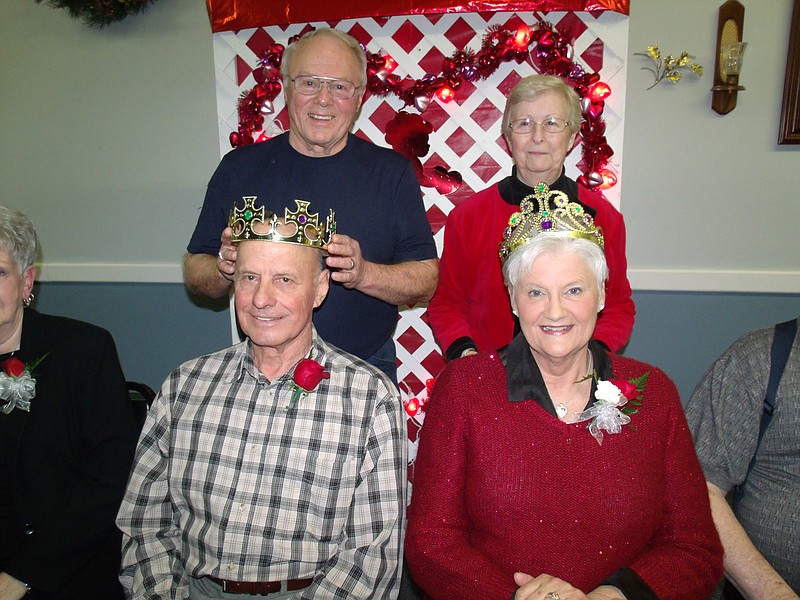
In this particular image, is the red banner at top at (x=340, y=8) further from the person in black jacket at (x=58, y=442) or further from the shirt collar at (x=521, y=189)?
the person in black jacket at (x=58, y=442)

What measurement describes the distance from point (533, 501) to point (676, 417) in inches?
15.3

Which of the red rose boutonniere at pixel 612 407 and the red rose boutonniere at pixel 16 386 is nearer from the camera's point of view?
the red rose boutonniere at pixel 612 407

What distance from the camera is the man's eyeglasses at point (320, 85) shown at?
1.90m

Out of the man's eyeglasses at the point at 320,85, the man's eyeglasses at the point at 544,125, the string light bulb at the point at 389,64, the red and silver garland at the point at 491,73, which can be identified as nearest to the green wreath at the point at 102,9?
the red and silver garland at the point at 491,73

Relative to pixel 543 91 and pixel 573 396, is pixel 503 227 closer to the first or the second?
pixel 543 91

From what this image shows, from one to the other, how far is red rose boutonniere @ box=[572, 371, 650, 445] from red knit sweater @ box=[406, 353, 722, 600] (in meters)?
0.02

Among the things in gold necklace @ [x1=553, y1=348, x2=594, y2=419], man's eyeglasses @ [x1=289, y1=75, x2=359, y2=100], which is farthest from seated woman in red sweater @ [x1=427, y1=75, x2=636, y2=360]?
man's eyeglasses @ [x1=289, y1=75, x2=359, y2=100]

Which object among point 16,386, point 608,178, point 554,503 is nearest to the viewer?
point 554,503

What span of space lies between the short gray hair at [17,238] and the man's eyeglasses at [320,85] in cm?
87

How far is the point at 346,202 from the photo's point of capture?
6.31 ft

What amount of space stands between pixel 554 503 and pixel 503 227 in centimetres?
95

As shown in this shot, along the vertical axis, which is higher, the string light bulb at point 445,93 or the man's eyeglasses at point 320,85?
the string light bulb at point 445,93

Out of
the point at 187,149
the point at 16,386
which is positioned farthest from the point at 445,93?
→ the point at 16,386

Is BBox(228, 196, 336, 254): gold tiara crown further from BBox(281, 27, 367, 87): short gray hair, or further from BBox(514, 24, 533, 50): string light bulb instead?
BBox(514, 24, 533, 50): string light bulb
